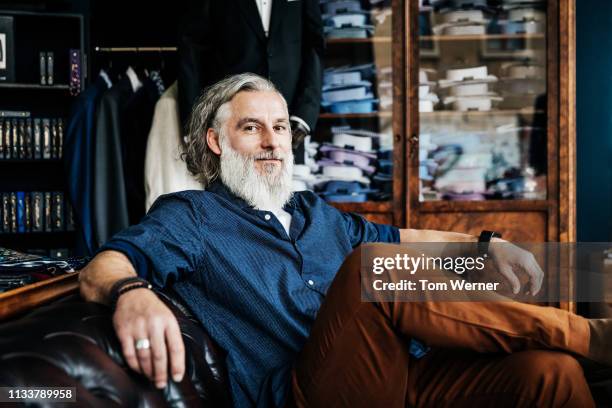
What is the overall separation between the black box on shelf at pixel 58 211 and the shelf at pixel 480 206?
1996mm

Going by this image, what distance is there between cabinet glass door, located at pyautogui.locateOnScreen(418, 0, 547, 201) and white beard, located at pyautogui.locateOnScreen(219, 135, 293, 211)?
1.75 m

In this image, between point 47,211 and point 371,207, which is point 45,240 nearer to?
point 47,211

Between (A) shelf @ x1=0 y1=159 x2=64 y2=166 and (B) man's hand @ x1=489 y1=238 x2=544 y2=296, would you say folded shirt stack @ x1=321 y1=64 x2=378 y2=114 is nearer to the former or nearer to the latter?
(A) shelf @ x1=0 y1=159 x2=64 y2=166

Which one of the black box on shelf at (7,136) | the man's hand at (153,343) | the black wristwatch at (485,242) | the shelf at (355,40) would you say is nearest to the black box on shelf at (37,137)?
the black box on shelf at (7,136)

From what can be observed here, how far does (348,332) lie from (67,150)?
2.39 metres

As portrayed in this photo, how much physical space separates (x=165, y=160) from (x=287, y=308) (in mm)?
1776

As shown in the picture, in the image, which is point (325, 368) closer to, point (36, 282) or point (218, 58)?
point (36, 282)

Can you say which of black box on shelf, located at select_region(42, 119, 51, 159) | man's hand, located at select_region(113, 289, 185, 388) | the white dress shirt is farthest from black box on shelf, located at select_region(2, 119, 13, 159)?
man's hand, located at select_region(113, 289, 185, 388)

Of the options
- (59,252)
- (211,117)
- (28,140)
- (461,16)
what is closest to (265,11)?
(461,16)

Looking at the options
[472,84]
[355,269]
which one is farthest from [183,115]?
[355,269]

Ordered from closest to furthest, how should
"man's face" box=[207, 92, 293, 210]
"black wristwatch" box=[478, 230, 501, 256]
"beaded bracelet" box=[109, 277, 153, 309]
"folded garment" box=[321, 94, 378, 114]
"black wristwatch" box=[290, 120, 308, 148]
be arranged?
"beaded bracelet" box=[109, 277, 153, 309] → "black wristwatch" box=[478, 230, 501, 256] → "man's face" box=[207, 92, 293, 210] → "black wristwatch" box=[290, 120, 308, 148] → "folded garment" box=[321, 94, 378, 114]

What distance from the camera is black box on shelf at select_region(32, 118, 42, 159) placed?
12.6 ft

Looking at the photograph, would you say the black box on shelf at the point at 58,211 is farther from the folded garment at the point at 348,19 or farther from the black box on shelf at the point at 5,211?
the folded garment at the point at 348,19

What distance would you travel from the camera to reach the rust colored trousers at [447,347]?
1.30m
